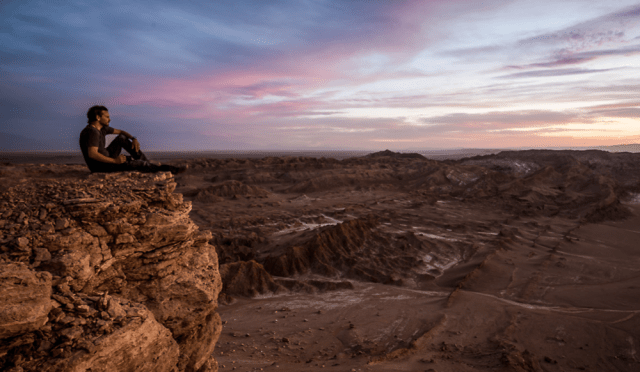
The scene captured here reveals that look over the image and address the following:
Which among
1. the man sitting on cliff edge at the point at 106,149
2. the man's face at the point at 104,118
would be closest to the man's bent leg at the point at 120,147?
the man sitting on cliff edge at the point at 106,149

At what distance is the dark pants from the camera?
3834 mm

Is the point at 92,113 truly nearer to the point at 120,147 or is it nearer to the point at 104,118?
the point at 104,118

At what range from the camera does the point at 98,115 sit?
3.81 m

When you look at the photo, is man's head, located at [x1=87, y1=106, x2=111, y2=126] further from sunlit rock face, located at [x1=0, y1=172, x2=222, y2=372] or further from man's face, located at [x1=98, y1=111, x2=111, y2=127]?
sunlit rock face, located at [x1=0, y1=172, x2=222, y2=372]

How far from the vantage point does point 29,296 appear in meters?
2.25

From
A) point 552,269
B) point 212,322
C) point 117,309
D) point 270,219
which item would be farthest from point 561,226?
point 117,309

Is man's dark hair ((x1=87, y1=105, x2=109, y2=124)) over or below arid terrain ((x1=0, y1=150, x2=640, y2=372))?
over

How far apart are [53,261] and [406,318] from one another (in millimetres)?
7349

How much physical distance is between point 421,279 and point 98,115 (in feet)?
32.7

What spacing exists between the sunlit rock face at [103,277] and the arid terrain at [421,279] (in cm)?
11

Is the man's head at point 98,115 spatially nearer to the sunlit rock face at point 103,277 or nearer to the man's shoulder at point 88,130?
the man's shoulder at point 88,130

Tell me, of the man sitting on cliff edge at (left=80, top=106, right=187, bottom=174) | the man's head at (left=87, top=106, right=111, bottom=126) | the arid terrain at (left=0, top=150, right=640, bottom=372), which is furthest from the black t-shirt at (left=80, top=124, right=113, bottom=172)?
the arid terrain at (left=0, top=150, right=640, bottom=372)

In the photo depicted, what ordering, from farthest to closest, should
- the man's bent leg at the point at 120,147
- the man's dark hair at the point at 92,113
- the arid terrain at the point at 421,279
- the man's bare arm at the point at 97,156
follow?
the arid terrain at the point at 421,279 < the man's bent leg at the point at 120,147 < the man's dark hair at the point at 92,113 < the man's bare arm at the point at 97,156

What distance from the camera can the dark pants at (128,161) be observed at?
3834mm
